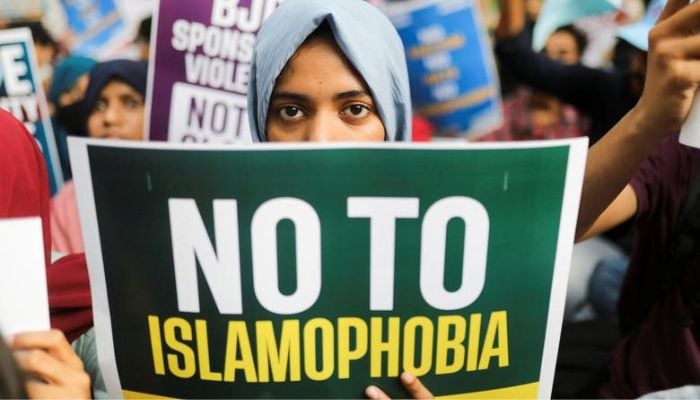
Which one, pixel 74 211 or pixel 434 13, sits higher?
pixel 434 13

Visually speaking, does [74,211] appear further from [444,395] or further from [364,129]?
[444,395]

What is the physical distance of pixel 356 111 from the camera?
1.08 m

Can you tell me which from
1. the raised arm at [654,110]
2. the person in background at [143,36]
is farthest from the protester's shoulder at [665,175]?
the person in background at [143,36]

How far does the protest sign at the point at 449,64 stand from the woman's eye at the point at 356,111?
1197mm

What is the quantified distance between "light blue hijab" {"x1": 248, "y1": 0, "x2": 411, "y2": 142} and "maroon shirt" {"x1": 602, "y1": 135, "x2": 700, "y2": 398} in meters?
0.38

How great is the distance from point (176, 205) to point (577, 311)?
2.09 meters

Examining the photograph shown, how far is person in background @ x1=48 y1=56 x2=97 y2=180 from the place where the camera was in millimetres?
2350

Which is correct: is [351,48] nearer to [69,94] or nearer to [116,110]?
[116,110]

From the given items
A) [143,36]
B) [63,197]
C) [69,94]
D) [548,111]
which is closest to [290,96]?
[63,197]

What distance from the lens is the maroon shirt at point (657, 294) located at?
4.06 ft

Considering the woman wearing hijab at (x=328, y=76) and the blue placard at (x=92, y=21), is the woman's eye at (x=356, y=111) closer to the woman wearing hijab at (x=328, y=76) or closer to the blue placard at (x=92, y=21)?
the woman wearing hijab at (x=328, y=76)

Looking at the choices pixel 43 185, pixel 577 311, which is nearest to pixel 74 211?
pixel 43 185

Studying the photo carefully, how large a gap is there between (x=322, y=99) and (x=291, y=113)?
0.06m

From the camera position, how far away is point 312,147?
2.47 ft
